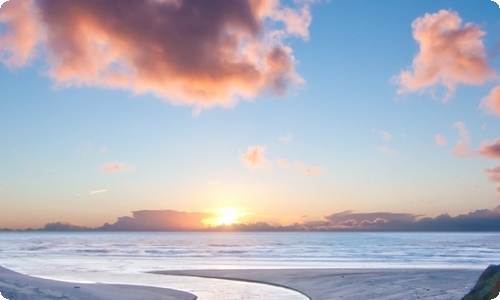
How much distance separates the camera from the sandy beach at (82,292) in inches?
681

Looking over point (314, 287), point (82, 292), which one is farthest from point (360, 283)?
point (82, 292)

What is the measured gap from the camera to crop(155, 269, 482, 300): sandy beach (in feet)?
62.6

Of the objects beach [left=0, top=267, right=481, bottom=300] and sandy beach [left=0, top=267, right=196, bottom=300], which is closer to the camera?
sandy beach [left=0, top=267, right=196, bottom=300]

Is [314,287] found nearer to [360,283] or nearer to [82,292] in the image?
[360,283]

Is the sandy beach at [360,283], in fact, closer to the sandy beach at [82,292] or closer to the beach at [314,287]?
the beach at [314,287]

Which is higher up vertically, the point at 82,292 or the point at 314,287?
the point at 82,292

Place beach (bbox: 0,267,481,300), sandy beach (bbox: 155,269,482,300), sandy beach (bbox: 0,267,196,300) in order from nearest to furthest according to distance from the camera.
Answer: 1. sandy beach (bbox: 0,267,196,300)
2. beach (bbox: 0,267,481,300)
3. sandy beach (bbox: 155,269,482,300)

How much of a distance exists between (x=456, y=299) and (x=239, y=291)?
8.92 meters

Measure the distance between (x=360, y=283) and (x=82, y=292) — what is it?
12.2 metres

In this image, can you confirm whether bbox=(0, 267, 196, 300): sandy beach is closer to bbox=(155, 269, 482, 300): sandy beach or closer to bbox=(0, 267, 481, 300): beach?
bbox=(0, 267, 481, 300): beach

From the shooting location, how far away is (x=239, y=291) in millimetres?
21453

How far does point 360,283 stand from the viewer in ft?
76.2

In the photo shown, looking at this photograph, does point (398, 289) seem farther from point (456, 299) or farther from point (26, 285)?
point (26, 285)

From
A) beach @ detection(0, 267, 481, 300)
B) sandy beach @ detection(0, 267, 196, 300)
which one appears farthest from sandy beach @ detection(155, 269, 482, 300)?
sandy beach @ detection(0, 267, 196, 300)
